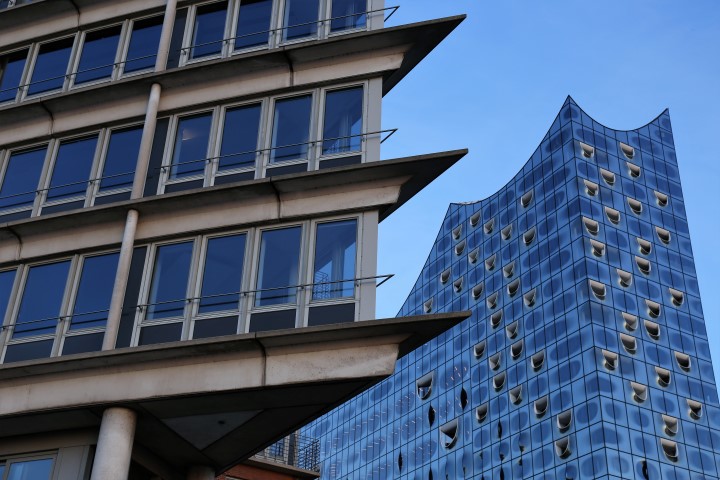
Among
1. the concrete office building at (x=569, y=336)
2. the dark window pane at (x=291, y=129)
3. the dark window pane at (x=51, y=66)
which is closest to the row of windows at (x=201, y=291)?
the dark window pane at (x=291, y=129)

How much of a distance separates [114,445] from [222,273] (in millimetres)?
4144

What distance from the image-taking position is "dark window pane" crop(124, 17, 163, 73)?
25516mm

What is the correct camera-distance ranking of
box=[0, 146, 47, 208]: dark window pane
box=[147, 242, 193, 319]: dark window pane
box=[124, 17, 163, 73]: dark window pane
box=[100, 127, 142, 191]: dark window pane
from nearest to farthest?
1. box=[147, 242, 193, 319]: dark window pane
2. box=[100, 127, 142, 191]: dark window pane
3. box=[0, 146, 47, 208]: dark window pane
4. box=[124, 17, 163, 73]: dark window pane

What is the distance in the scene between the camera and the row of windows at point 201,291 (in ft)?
67.5

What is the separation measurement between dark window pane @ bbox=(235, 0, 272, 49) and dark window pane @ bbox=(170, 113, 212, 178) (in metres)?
2.24

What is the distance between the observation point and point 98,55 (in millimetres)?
26312

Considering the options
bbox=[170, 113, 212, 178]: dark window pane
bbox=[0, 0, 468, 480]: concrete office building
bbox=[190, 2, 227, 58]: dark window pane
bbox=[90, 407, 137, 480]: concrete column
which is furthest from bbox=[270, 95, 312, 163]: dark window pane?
bbox=[90, 407, 137, 480]: concrete column

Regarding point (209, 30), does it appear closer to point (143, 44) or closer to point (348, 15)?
point (143, 44)

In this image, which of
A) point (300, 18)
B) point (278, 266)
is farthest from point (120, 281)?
point (300, 18)

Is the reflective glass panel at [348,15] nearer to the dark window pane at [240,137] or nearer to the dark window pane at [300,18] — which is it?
the dark window pane at [300,18]

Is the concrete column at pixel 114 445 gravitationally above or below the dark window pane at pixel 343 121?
below

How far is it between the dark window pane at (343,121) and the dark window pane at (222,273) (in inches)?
114

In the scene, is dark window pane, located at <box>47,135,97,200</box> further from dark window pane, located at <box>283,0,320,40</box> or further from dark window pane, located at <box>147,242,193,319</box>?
dark window pane, located at <box>283,0,320,40</box>

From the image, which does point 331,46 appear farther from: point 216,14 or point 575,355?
point 575,355
